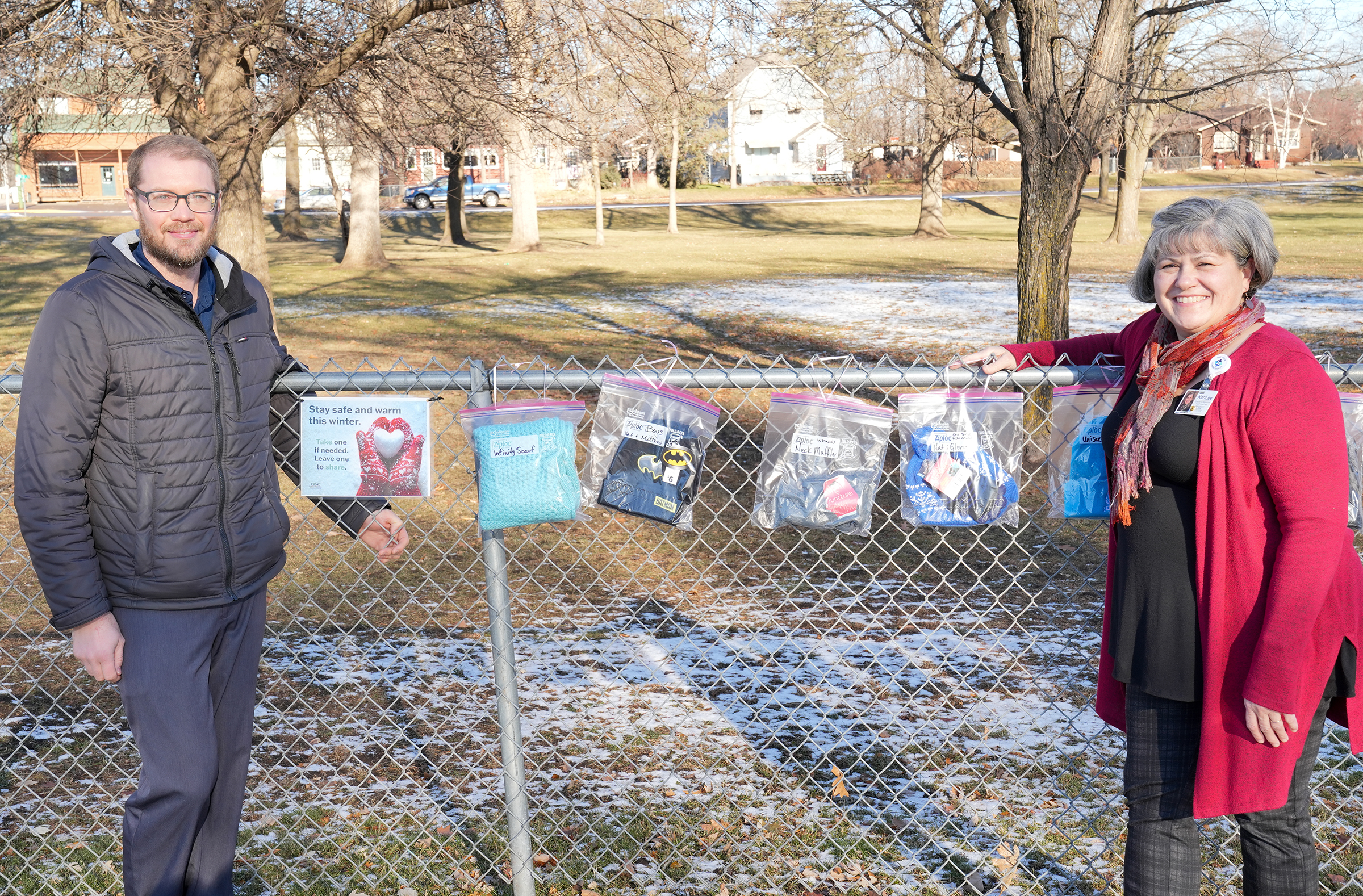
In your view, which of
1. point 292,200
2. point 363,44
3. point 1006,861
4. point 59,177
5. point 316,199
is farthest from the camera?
point 59,177

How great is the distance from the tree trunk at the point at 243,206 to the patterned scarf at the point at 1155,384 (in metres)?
9.41

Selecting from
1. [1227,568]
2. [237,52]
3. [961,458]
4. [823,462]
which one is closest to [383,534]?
[823,462]

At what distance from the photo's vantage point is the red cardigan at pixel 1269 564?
212cm

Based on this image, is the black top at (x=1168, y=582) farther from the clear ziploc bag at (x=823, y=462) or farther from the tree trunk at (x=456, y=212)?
the tree trunk at (x=456, y=212)

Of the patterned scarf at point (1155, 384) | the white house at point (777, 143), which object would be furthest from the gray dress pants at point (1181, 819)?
the white house at point (777, 143)

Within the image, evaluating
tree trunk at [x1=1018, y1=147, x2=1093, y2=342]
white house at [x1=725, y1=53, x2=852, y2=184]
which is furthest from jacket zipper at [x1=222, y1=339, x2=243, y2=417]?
white house at [x1=725, y1=53, x2=852, y2=184]

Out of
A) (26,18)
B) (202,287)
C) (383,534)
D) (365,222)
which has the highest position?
(26,18)

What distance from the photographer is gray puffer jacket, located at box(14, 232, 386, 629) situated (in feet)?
7.48

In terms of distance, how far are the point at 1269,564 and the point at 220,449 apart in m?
2.26

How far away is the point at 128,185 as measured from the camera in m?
2.39

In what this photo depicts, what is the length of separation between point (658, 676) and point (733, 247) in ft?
90.1

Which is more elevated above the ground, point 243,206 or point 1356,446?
point 243,206

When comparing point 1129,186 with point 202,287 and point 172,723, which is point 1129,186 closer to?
point 202,287

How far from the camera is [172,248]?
94.3 inches
